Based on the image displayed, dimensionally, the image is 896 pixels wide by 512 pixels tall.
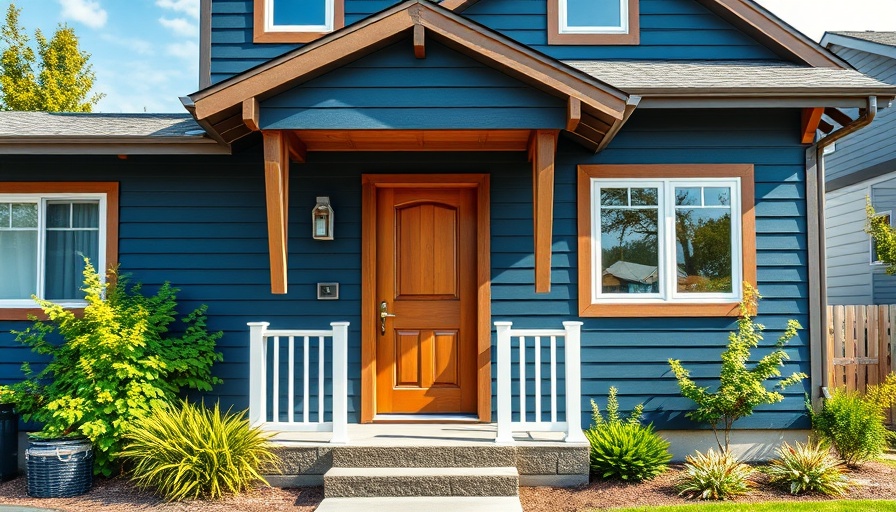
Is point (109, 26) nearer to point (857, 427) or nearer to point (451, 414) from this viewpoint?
point (451, 414)

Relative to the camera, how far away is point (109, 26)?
1166 inches

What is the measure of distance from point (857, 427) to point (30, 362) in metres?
6.83

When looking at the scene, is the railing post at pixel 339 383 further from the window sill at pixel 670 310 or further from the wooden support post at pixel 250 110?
the window sill at pixel 670 310

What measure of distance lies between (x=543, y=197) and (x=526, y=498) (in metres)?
2.10

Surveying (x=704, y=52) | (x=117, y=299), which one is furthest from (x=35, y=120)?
(x=704, y=52)

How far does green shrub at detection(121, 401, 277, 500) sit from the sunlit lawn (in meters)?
2.54

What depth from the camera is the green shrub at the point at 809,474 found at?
471 cm

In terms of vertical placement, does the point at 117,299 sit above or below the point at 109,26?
below

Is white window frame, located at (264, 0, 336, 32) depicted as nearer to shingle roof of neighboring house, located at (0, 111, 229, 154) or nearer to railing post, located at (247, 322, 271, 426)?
shingle roof of neighboring house, located at (0, 111, 229, 154)

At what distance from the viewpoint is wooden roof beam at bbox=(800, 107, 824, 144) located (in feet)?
17.9

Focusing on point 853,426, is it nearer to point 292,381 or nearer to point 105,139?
point 292,381

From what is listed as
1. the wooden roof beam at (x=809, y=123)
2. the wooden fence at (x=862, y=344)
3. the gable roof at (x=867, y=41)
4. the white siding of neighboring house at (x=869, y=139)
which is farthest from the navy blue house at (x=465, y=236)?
the gable roof at (x=867, y=41)

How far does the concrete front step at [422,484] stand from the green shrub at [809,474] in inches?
78.5

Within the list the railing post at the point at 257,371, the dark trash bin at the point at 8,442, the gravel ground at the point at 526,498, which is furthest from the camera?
the dark trash bin at the point at 8,442
